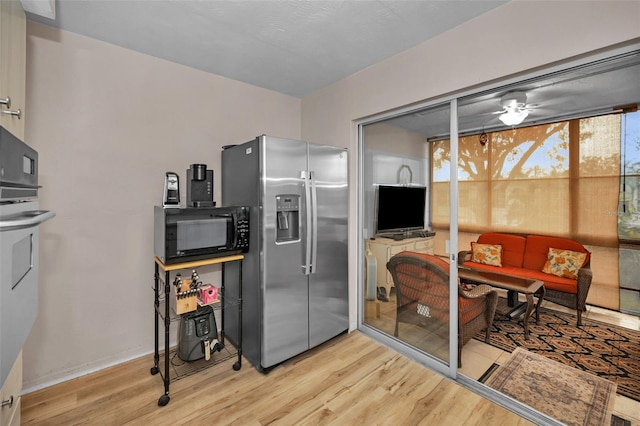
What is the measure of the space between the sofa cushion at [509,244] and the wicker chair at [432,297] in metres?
0.40

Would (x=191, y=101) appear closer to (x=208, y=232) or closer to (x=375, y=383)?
(x=208, y=232)

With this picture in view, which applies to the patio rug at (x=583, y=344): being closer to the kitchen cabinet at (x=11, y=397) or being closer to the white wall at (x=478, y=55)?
the white wall at (x=478, y=55)

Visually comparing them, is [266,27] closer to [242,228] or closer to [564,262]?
[242,228]

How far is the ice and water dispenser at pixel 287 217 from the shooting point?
7.85 ft

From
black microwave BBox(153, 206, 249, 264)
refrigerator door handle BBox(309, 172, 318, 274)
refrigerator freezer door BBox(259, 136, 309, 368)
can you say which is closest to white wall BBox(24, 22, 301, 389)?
black microwave BBox(153, 206, 249, 264)

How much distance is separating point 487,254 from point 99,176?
137 inches

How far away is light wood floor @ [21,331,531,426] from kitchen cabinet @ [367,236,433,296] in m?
0.74

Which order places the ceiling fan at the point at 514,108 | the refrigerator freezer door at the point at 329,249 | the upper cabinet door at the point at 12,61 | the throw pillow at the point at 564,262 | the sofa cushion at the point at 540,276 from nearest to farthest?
the upper cabinet door at the point at 12,61 < the ceiling fan at the point at 514,108 < the throw pillow at the point at 564,262 < the sofa cushion at the point at 540,276 < the refrigerator freezer door at the point at 329,249

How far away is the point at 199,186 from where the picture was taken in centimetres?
240

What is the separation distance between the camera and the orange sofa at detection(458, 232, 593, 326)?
2.27 m

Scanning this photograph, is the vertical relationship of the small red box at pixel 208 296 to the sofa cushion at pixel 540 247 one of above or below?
below

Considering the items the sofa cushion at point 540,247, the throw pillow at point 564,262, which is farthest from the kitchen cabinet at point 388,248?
the throw pillow at point 564,262

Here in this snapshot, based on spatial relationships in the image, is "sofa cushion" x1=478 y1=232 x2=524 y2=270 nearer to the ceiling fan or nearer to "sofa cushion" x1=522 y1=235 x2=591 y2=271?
"sofa cushion" x1=522 y1=235 x2=591 y2=271

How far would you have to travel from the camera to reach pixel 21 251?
981mm
